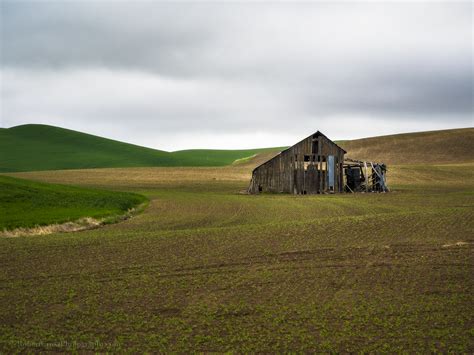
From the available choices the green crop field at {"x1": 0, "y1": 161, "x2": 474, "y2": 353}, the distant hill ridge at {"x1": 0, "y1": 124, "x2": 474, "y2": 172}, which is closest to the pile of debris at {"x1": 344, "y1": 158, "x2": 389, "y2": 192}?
the green crop field at {"x1": 0, "y1": 161, "x2": 474, "y2": 353}

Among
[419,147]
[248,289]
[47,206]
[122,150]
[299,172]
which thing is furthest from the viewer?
[122,150]

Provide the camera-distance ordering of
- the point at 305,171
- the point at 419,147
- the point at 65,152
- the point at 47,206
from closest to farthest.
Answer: the point at 47,206 → the point at 305,171 → the point at 419,147 → the point at 65,152

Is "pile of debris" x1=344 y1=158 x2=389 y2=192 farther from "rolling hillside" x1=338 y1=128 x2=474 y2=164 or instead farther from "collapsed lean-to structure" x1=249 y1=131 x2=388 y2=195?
"rolling hillside" x1=338 y1=128 x2=474 y2=164

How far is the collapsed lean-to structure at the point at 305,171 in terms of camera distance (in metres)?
52.9

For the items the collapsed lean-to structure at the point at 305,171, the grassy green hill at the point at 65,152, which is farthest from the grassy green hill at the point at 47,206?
the grassy green hill at the point at 65,152

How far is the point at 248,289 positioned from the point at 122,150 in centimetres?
13982

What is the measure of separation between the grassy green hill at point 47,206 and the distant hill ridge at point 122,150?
251 feet

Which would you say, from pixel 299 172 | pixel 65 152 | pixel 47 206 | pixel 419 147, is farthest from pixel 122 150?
pixel 47 206

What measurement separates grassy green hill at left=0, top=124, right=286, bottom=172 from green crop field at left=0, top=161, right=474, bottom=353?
322 feet

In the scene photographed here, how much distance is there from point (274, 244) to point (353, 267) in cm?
424

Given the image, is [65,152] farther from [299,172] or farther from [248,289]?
[248,289]

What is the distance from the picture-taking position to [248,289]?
39.3ft

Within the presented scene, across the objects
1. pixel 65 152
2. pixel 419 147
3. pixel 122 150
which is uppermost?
pixel 122 150

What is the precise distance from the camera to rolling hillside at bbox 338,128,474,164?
102188mm
